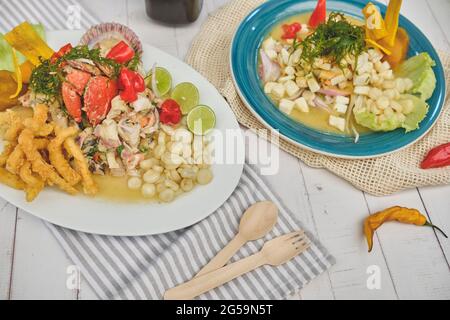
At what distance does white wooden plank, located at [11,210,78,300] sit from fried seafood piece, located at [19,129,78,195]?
20 centimetres

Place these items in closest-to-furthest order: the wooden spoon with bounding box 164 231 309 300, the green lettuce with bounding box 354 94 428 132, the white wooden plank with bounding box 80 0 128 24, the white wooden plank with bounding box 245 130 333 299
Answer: the wooden spoon with bounding box 164 231 309 300 → the white wooden plank with bounding box 245 130 333 299 → the green lettuce with bounding box 354 94 428 132 → the white wooden plank with bounding box 80 0 128 24

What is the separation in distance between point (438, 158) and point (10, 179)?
176 cm

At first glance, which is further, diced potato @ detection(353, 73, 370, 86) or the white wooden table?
diced potato @ detection(353, 73, 370, 86)

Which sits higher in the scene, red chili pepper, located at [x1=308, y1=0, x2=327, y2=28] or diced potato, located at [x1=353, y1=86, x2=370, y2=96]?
red chili pepper, located at [x1=308, y1=0, x2=327, y2=28]

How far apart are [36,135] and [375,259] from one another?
1.38 meters

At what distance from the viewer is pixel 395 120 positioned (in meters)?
2.26

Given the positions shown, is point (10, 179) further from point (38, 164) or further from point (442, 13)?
point (442, 13)

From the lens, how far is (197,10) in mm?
2770

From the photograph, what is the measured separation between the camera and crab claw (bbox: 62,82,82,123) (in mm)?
2068

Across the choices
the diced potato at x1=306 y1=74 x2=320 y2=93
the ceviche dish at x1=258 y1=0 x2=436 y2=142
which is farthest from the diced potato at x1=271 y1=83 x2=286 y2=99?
the diced potato at x1=306 y1=74 x2=320 y2=93

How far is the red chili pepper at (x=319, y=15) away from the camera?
261cm

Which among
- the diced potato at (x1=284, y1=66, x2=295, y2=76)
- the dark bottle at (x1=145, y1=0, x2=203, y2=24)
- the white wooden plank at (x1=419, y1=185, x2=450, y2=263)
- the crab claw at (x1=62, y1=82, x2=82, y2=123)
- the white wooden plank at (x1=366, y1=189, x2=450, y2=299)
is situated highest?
the dark bottle at (x1=145, y1=0, x2=203, y2=24)

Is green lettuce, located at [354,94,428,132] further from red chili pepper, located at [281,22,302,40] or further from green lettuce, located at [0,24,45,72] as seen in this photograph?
green lettuce, located at [0,24,45,72]

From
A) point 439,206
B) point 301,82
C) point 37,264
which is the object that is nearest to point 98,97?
point 37,264
